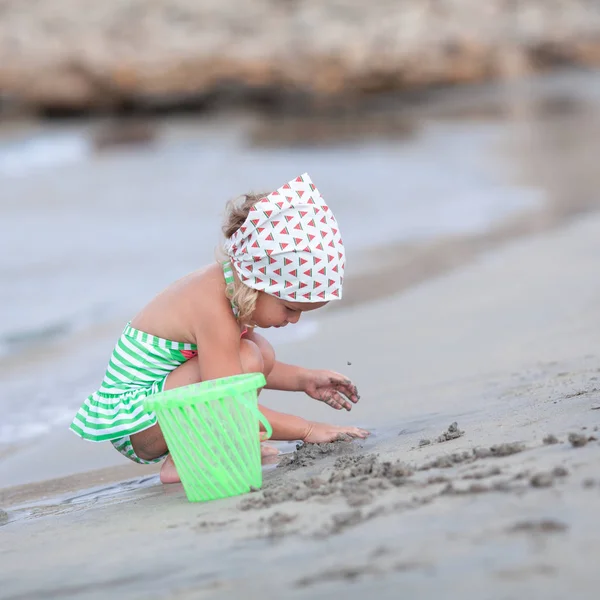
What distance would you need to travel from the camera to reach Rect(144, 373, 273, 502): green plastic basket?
87.2 inches

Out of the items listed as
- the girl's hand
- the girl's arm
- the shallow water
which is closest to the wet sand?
the girl's hand

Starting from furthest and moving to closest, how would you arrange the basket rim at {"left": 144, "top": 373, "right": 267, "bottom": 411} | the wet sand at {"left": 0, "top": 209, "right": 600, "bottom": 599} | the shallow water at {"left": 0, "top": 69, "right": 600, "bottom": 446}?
1. the shallow water at {"left": 0, "top": 69, "right": 600, "bottom": 446}
2. the basket rim at {"left": 144, "top": 373, "right": 267, "bottom": 411}
3. the wet sand at {"left": 0, "top": 209, "right": 600, "bottom": 599}

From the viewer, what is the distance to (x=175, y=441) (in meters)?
2.29

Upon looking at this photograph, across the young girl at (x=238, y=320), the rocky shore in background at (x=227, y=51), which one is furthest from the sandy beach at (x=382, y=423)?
the rocky shore in background at (x=227, y=51)

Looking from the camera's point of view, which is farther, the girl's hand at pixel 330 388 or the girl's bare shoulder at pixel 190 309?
the girl's hand at pixel 330 388

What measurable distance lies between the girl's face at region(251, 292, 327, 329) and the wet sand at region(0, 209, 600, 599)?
38 centimetres

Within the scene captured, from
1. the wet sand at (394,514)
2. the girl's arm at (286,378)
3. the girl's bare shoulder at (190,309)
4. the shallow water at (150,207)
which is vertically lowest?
the wet sand at (394,514)

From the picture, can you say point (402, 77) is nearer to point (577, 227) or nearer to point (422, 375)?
point (577, 227)

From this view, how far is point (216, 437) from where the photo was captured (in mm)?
2250

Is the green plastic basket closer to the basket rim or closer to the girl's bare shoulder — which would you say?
the basket rim

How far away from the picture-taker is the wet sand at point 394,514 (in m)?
1.46

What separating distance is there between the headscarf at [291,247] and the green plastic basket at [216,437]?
1.39 feet

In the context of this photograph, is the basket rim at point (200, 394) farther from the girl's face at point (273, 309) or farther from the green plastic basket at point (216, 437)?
the girl's face at point (273, 309)

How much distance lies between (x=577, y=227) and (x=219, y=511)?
14.3 feet
